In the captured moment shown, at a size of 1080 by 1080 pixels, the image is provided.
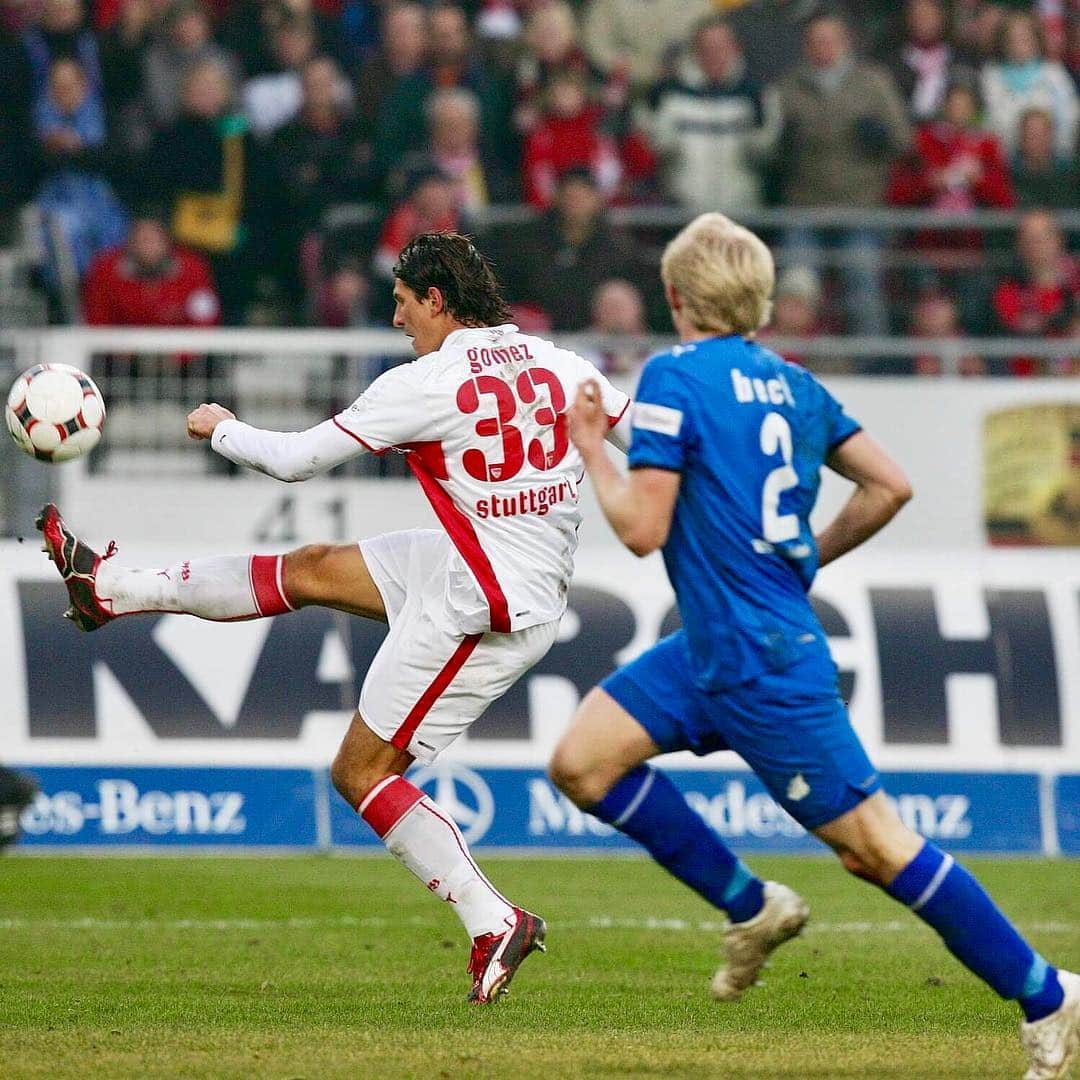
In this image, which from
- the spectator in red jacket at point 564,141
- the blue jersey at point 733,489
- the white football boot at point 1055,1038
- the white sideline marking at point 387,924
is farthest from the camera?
the spectator in red jacket at point 564,141

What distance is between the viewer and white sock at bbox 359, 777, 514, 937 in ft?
23.7

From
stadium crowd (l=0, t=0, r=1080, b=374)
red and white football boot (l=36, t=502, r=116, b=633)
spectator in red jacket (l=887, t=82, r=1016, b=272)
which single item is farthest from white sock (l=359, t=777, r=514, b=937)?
spectator in red jacket (l=887, t=82, r=1016, b=272)

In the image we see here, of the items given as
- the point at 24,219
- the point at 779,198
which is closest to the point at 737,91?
the point at 779,198

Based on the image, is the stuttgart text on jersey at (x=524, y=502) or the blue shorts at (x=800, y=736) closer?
the blue shorts at (x=800, y=736)

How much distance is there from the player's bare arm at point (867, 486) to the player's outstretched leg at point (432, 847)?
1.78 metres

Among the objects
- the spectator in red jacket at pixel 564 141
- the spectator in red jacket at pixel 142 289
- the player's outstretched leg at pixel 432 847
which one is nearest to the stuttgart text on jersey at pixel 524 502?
the player's outstretched leg at pixel 432 847

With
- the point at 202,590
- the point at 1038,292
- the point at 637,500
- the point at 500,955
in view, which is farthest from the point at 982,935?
the point at 1038,292

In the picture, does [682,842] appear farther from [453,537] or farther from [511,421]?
[511,421]

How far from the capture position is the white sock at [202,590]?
7578 mm

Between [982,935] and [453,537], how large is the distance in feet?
7.61

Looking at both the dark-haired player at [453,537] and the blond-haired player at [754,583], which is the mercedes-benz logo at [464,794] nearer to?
the dark-haired player at [453,537]

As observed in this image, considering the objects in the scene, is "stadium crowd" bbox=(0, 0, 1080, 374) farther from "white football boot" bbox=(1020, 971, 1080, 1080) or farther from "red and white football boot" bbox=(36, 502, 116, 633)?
"white football boot" bbox=(1020, 971, 1080, 1080)

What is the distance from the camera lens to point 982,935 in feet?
19.1

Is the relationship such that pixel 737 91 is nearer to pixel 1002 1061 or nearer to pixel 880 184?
pixel 880 184
